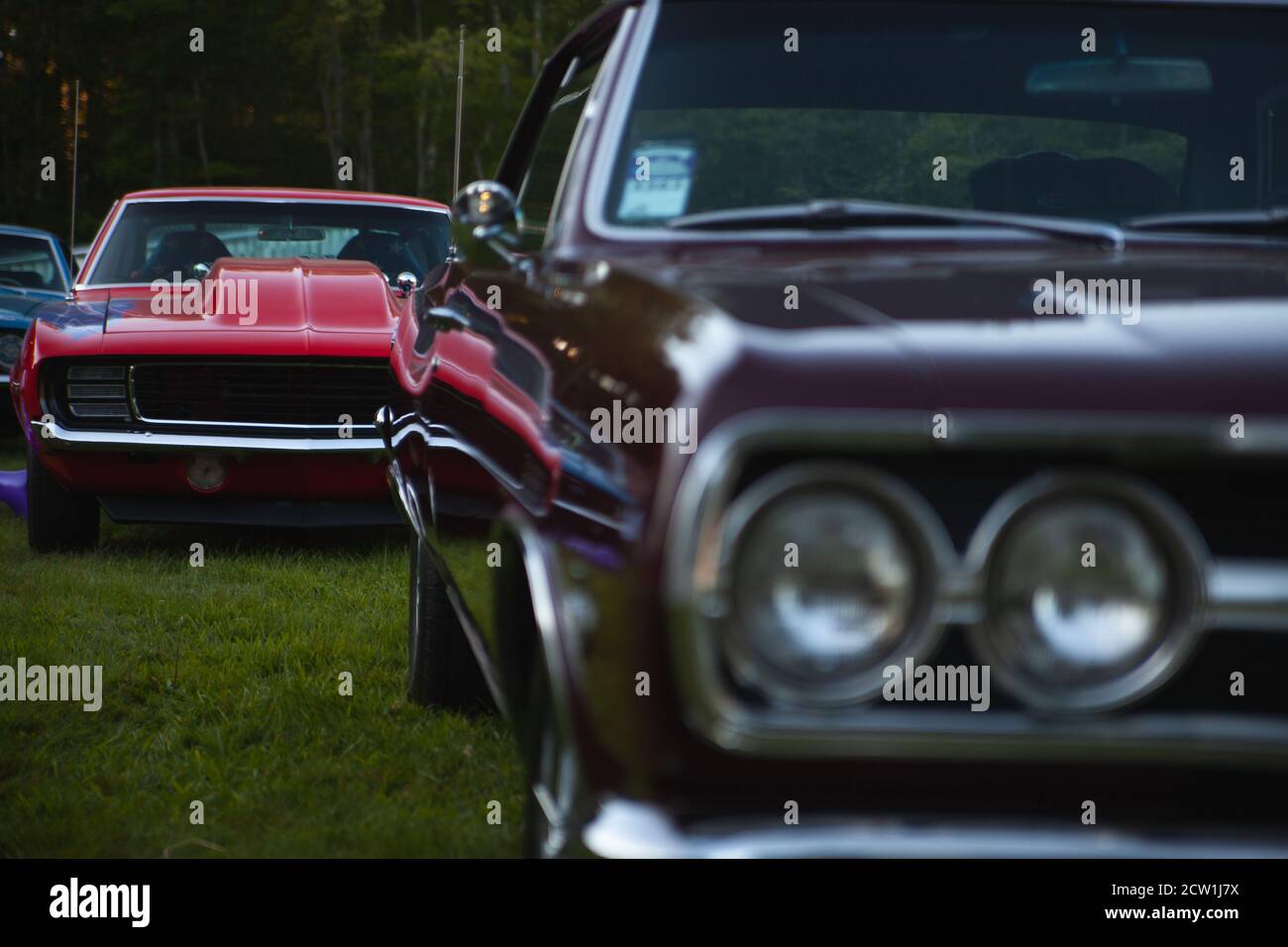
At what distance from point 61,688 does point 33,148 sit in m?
31.0

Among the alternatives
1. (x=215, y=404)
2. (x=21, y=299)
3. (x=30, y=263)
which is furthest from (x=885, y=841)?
(x=30, y=263)

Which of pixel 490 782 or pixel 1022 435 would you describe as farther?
pixel 490 782

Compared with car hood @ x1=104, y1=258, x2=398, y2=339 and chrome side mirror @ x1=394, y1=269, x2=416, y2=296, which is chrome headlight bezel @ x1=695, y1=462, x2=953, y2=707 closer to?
car hood @ x1=104, y1=258, x2=398, y2=339

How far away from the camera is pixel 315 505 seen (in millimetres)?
6363

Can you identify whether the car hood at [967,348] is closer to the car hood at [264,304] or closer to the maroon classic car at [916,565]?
the maroon classic car at [916,565]

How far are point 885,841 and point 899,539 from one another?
300mm

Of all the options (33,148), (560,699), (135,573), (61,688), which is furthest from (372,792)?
(33,148)

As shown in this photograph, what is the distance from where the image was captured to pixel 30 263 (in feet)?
38.2

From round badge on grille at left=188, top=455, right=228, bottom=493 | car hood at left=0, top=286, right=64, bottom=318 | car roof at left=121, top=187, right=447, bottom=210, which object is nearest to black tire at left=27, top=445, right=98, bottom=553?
round badge on grille at left=188, top=455, right=228, bottom=493

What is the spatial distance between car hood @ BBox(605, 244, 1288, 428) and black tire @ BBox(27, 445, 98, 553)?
5.16 m

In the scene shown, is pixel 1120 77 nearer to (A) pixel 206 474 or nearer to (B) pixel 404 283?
(A) pixel 206 474

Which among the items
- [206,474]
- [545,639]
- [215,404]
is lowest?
[206,474]

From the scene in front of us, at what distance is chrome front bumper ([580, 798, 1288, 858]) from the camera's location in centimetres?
157

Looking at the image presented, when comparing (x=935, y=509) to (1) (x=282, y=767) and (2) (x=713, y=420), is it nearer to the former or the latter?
(2) (x=713, y=420)
